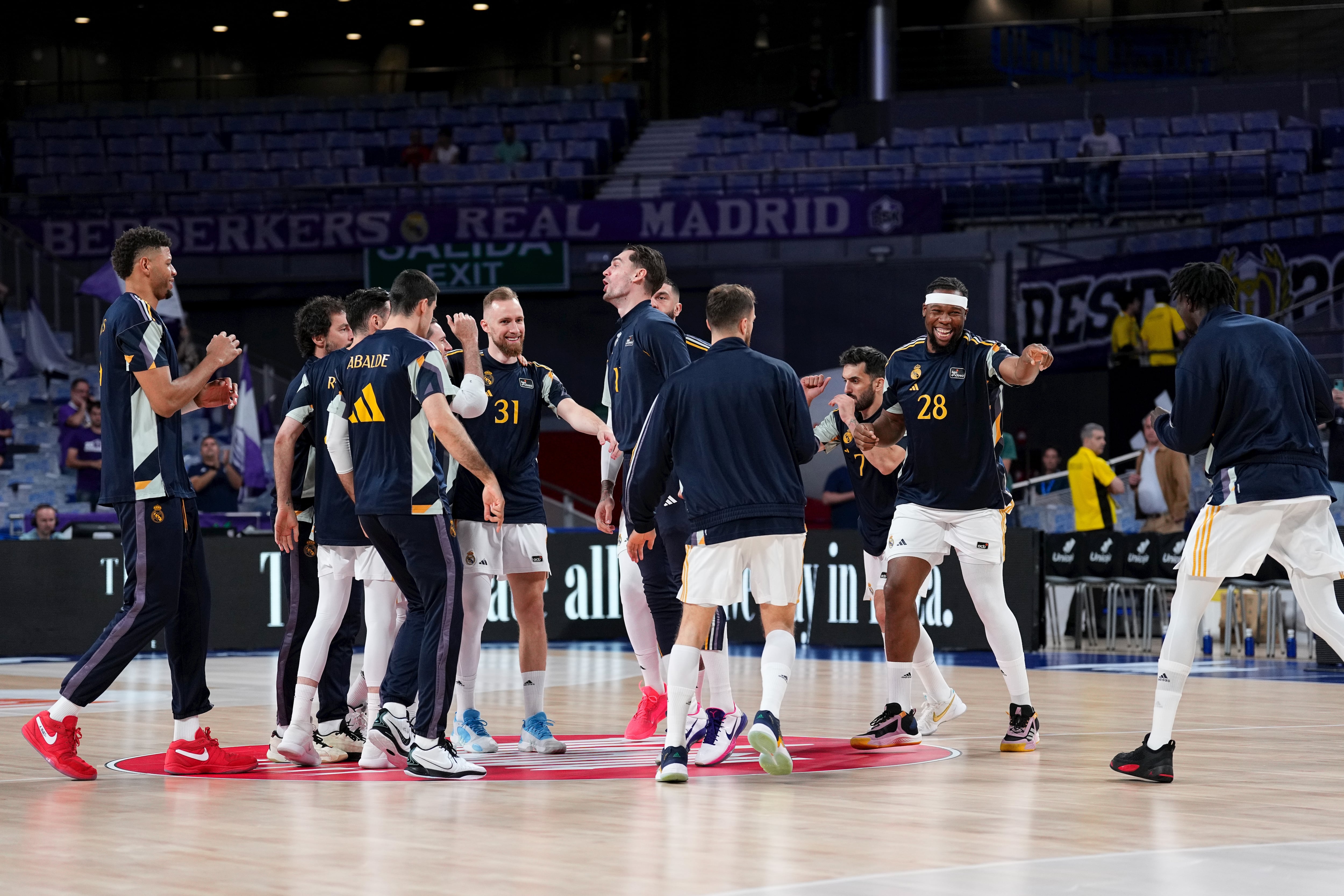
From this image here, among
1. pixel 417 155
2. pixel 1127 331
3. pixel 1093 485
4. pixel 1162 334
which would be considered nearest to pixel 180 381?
pixel 1093 485

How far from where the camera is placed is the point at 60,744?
21.4ft

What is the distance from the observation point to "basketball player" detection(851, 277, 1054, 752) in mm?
7441

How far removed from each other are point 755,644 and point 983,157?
11.3 meters

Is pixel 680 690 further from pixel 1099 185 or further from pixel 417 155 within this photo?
pixel 417 155

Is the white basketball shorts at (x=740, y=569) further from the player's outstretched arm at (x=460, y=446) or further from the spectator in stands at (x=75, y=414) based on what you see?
the spectator in stands at (x=75, y=414)

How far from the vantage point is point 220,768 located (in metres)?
6.75

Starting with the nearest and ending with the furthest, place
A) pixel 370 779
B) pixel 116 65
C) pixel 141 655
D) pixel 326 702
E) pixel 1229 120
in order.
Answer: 1. pixel 370 779
2. pixel 326 702
3. pixel 141 655
4. pixel 1229 120
5. pixel 116 65

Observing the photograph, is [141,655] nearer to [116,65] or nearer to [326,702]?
[326,702]

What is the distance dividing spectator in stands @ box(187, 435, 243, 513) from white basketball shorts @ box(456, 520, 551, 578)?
32.8ft

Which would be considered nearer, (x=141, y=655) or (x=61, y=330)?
(x=141, y=655)

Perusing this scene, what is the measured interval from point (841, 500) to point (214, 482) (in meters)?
6.89

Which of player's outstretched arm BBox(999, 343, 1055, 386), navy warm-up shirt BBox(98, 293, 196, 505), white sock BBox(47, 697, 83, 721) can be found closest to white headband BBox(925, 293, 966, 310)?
player's outstretched arm BBox(999, 343, 1055, 386)

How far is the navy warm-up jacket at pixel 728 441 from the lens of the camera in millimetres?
6508

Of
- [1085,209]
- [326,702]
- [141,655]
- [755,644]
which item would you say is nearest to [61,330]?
[141,655]
